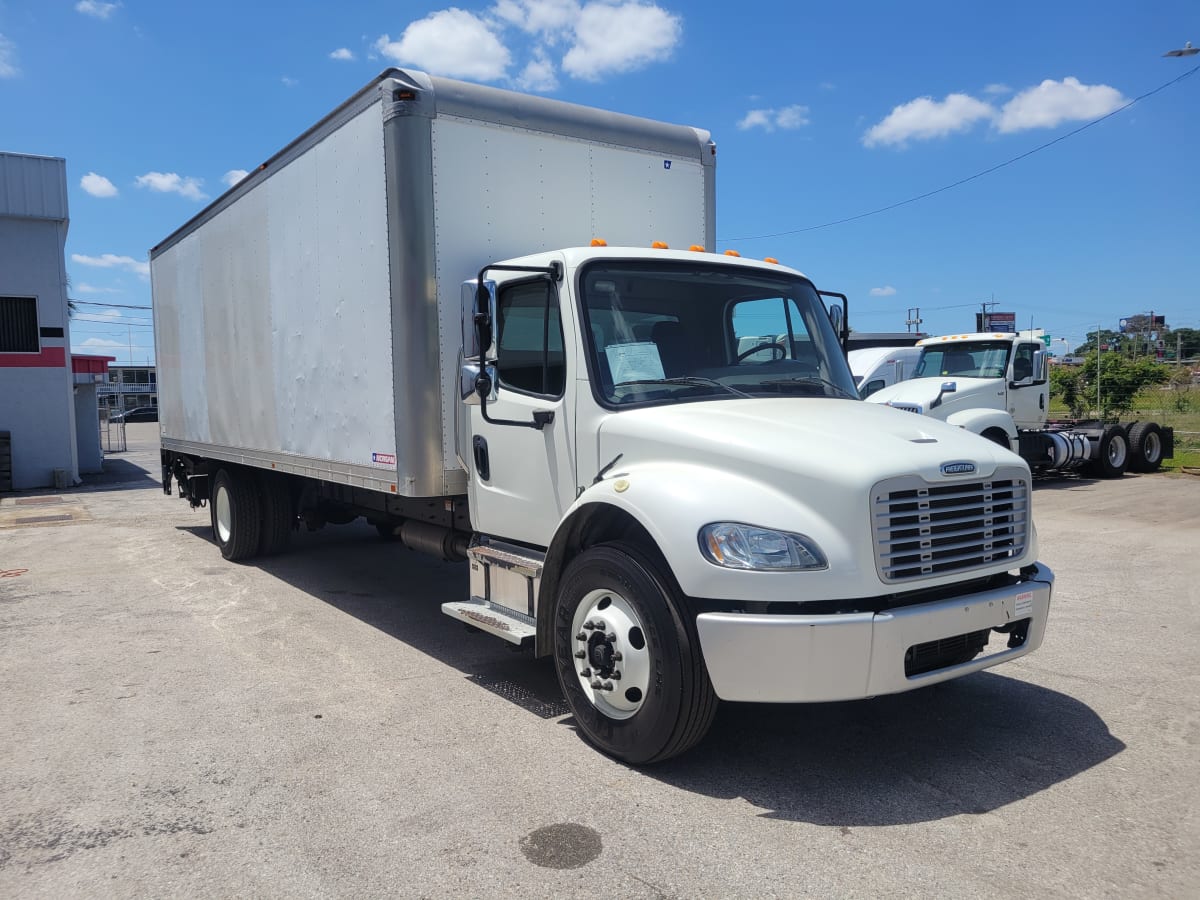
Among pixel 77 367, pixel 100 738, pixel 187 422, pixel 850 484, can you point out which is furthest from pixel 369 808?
pixel 77 367

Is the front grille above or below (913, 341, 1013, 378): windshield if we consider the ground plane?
below

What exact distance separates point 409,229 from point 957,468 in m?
3.44

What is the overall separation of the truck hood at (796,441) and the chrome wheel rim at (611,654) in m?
0.72

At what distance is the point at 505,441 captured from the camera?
537 centimetres

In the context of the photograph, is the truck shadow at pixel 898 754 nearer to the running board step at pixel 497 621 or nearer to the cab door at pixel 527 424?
the running board step at pixel 497 621

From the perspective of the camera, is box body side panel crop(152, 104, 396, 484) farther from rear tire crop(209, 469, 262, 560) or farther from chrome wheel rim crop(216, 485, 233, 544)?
chrome wheel rim crop(216, 485, 233, 544)

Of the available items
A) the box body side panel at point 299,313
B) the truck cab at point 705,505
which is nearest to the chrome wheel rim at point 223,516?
the box body side panel at point 299,313

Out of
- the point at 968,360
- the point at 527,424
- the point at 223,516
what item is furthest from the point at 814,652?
the point at 968,360

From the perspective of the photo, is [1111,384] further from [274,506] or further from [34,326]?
[34,326]

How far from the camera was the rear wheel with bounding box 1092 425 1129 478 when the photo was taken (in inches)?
704

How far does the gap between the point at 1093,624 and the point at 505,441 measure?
471 centimetres

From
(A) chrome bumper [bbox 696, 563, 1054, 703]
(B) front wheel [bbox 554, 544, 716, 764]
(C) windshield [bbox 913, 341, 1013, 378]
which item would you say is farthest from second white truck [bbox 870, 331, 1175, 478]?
(A) chrome bumper [bbox 696, 563, 1054, 703]

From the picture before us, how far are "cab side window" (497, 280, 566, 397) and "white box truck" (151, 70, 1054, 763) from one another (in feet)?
0.05

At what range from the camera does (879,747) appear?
449 cm
